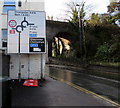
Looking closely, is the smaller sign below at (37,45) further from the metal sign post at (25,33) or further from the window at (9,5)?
the window at (9,5)

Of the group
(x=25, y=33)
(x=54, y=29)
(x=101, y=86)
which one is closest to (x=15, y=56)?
(x=25, y=33)

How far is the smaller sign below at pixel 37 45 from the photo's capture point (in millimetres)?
15906

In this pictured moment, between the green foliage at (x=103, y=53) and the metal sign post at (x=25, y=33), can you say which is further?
the green foliage at (x=103, y=53)

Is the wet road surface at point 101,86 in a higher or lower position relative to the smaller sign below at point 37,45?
lower

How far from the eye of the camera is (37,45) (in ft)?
52.4

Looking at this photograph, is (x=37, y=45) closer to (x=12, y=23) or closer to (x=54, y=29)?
(x=12, y=23)

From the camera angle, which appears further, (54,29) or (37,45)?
(54,29)

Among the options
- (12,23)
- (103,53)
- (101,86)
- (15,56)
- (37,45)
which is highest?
(12,23)

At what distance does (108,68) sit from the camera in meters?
24.7

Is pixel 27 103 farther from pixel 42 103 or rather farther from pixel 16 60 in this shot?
pixel 16 60

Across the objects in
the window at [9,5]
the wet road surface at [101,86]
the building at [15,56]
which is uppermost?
the window at [9,5]

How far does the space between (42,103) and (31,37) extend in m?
9.04

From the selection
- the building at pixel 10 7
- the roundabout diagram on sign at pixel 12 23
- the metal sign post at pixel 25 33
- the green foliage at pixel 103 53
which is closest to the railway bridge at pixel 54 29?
the green foliage at pixel 103 53

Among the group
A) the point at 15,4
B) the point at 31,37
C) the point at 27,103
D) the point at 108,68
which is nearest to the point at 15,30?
the point at 31,37
